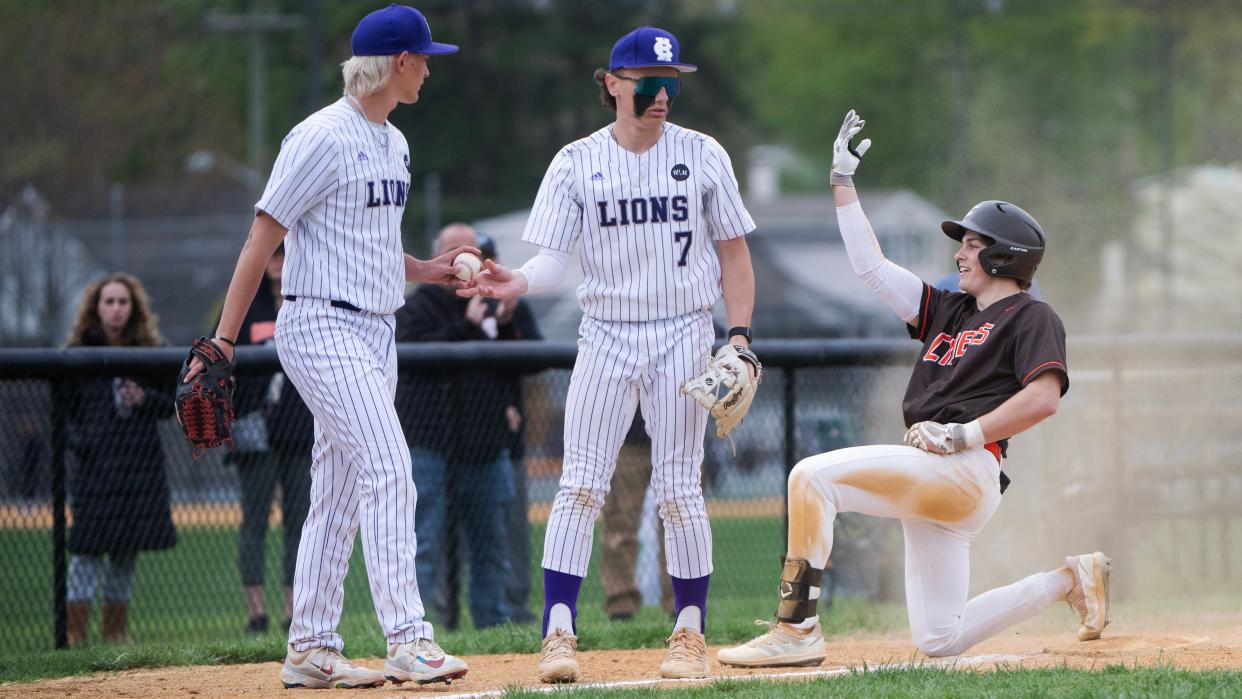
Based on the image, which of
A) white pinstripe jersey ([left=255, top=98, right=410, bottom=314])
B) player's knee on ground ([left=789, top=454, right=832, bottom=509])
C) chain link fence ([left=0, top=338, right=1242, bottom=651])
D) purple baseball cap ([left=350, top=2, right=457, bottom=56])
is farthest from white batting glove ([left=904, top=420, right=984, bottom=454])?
chain link fence ([left=0, top=338, right=1242, bottom=651])

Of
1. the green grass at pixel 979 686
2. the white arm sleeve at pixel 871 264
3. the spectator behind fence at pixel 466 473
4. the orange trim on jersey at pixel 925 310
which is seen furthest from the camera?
the spectator behind fence at pixel 466 473

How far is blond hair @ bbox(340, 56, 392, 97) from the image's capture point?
5012 mm

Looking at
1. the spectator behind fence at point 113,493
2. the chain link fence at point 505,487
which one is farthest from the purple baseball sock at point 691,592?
the spectator behind fence at point 113,493

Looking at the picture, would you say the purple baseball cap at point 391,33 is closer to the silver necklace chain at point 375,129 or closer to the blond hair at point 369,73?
the blond hair at point 369,73

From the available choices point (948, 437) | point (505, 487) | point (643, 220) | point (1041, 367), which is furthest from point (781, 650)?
point (505, 487)

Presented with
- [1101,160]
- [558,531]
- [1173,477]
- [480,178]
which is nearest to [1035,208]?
[1101,160]

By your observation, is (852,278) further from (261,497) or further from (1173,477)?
(261,497)

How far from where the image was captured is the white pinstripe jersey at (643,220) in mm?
5074

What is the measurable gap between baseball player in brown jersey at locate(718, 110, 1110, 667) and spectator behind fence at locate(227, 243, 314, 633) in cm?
283

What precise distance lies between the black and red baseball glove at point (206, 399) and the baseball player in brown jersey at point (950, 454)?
71.8 inches

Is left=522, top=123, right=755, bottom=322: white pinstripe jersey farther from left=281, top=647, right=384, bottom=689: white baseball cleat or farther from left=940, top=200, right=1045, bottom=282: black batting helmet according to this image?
left=281, top=647, right=384, bottom=689: white baseball cleat

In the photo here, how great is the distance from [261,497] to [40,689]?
7.38 ft

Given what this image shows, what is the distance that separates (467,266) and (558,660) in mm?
1315

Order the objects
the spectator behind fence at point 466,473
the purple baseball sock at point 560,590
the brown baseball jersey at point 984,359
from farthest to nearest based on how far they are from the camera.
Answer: the spectator behind fence at point 466,473, the purple baseball sock at point 560,590, the brown baseball jersey at point 984,359
